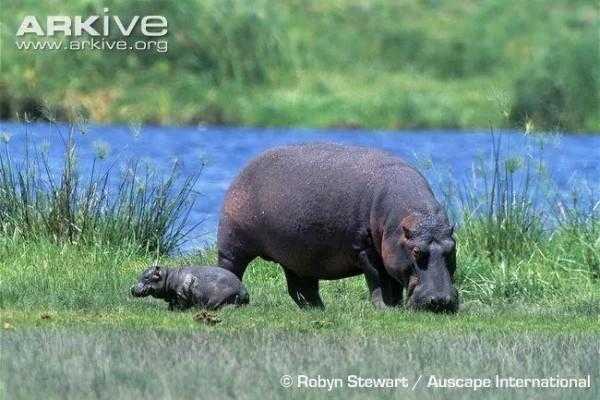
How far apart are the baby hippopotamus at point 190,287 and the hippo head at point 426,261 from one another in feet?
3.99

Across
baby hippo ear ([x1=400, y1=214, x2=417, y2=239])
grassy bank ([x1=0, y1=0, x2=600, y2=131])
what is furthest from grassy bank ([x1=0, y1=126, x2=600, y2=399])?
grassy bank ([x1=0, y1=0, x2=600, y2=131])

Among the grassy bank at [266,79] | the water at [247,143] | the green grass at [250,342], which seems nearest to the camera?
the green grass at [250,342]

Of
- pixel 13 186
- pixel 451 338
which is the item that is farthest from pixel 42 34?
pixel 451 338

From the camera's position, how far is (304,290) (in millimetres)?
12234

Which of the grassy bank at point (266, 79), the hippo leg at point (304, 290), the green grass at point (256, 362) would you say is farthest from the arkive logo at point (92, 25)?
the green grass at point (256, 362)

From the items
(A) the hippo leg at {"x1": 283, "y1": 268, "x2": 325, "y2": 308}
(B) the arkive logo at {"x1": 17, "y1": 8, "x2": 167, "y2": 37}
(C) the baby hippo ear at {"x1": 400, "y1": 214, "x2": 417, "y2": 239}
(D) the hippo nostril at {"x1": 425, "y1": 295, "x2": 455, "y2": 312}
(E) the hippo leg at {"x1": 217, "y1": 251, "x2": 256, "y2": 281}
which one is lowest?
(A) the hippo leg at {"x1": 283, "y1": 268, "x2": 325, "y2": 308}

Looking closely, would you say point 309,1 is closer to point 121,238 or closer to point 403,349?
point 121,238

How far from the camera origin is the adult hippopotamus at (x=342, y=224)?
11062 mm

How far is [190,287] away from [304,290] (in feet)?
3.74

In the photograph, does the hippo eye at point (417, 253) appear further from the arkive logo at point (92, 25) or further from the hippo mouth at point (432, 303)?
the arkive logo at point (92, 25)

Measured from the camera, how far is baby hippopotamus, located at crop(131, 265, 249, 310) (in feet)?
37.5

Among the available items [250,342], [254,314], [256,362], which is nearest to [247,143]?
[254,314]

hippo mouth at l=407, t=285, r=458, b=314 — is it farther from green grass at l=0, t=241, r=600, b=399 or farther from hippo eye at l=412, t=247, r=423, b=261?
hippo eye at l=412, t=247, r=423, b=261

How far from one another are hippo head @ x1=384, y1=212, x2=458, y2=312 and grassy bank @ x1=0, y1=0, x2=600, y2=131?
1008 inches
